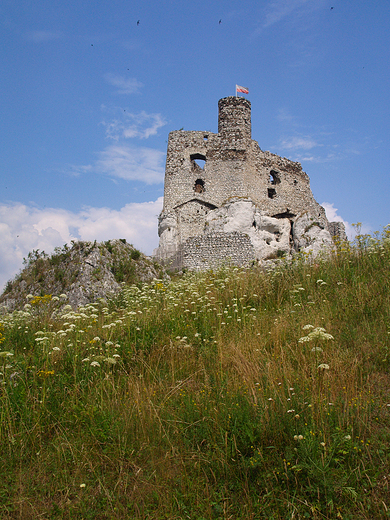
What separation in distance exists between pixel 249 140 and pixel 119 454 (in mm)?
26985

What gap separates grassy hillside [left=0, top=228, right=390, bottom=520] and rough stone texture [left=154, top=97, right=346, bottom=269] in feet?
64.7

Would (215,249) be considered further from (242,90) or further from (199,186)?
(242,90)

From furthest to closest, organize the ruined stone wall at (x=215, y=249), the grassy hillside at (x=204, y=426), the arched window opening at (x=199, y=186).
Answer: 1. the arched window opening at (x=199, y=186)
2. the ruined stone wall at (x=215, y=249)
3. the grassy hillside at (x=204, y=426)

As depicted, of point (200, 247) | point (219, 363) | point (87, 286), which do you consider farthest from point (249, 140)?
point (219, 363)

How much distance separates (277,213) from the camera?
27.4 m

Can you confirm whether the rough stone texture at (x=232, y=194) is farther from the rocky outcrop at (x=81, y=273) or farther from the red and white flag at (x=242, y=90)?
the rocky outcrop at (x=81, y=273)

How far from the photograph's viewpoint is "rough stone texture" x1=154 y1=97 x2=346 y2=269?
24844 mm

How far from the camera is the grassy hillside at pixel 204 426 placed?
8.41 ft

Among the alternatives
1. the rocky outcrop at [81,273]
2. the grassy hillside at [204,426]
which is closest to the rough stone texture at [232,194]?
the rocky outcrop at [81,273]

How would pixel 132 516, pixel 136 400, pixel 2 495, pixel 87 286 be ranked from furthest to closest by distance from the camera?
pixel 87 286 → pixel 136 400 → pixel 2 495 → pixel 132 516

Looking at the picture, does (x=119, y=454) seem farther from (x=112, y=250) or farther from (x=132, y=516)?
(x=112, y=250)

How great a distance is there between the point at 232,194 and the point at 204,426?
23.6 m

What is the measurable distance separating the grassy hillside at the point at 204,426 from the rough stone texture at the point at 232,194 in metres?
19.7

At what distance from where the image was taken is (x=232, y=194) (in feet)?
84.0
